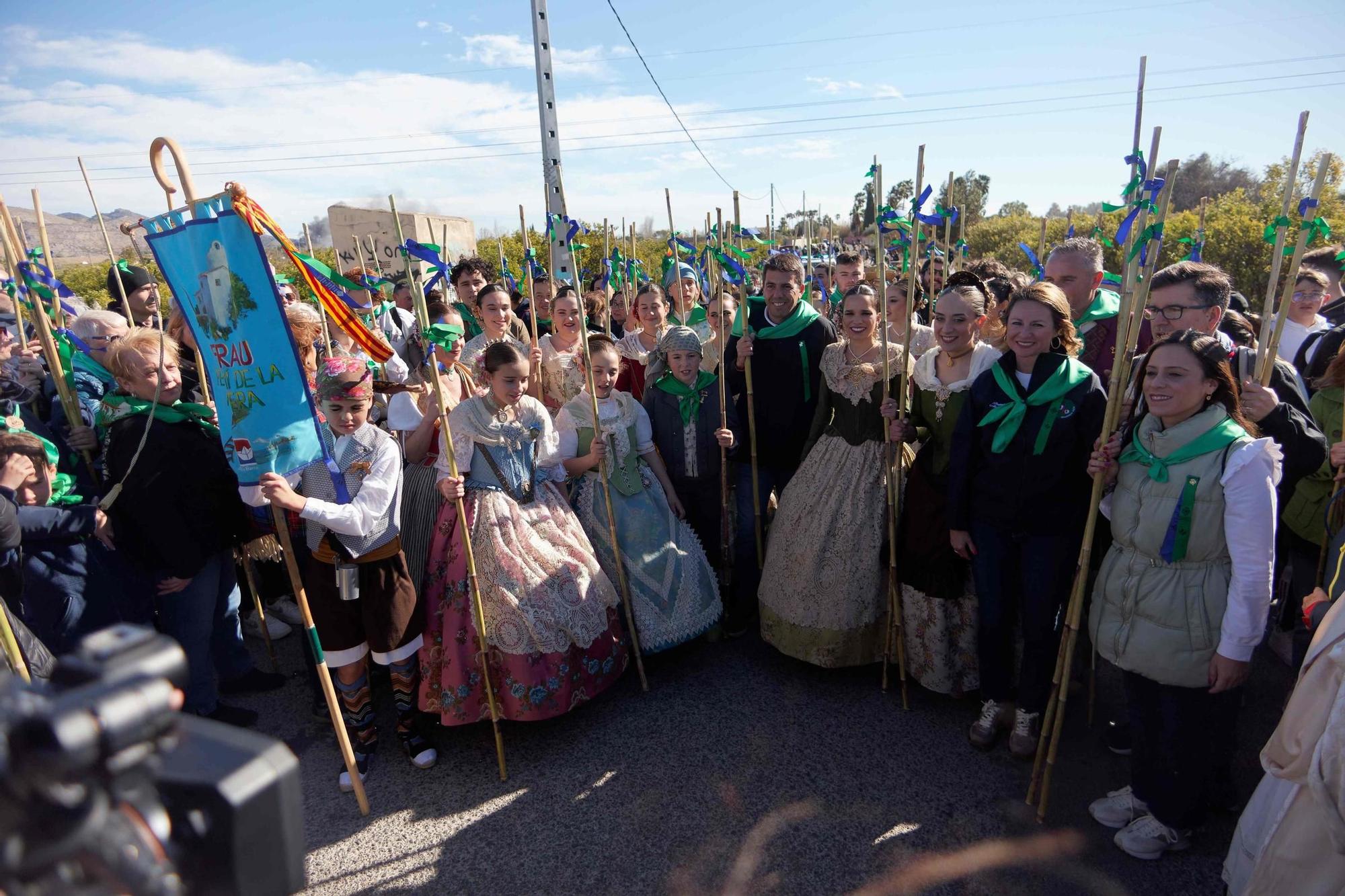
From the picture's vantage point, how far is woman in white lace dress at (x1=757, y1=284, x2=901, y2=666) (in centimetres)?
348

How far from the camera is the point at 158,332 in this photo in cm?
295

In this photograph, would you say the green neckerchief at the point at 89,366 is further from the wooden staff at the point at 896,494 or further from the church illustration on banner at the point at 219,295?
the wooden staff at the point at 896,494

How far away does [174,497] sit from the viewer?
3.05m

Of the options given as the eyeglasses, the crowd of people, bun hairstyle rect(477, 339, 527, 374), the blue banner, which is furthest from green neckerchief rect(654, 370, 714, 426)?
the eyeglasses

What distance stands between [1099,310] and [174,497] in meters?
4.24

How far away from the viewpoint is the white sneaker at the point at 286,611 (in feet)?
14.1

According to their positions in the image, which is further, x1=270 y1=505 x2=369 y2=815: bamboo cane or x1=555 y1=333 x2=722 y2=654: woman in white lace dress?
x1=555 y1=333 x2=722 y2=654: woman in white lace dress

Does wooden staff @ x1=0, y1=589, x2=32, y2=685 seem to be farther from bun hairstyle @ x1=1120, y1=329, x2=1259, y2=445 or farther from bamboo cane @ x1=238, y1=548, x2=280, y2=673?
bun hairstyle @ x1=1120, y1=329, x2=1259, y2=445

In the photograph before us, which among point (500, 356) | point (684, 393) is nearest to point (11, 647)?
point (500, 356)

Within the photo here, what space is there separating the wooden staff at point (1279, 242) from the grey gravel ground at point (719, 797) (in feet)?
5.35

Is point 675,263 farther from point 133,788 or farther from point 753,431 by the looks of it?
point 133,788

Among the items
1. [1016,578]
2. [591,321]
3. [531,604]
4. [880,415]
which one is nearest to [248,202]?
[531,604]

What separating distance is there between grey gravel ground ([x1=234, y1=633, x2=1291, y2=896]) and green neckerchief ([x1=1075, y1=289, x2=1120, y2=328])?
173 cm

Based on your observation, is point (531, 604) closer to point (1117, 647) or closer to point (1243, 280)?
point (1117, 647)
